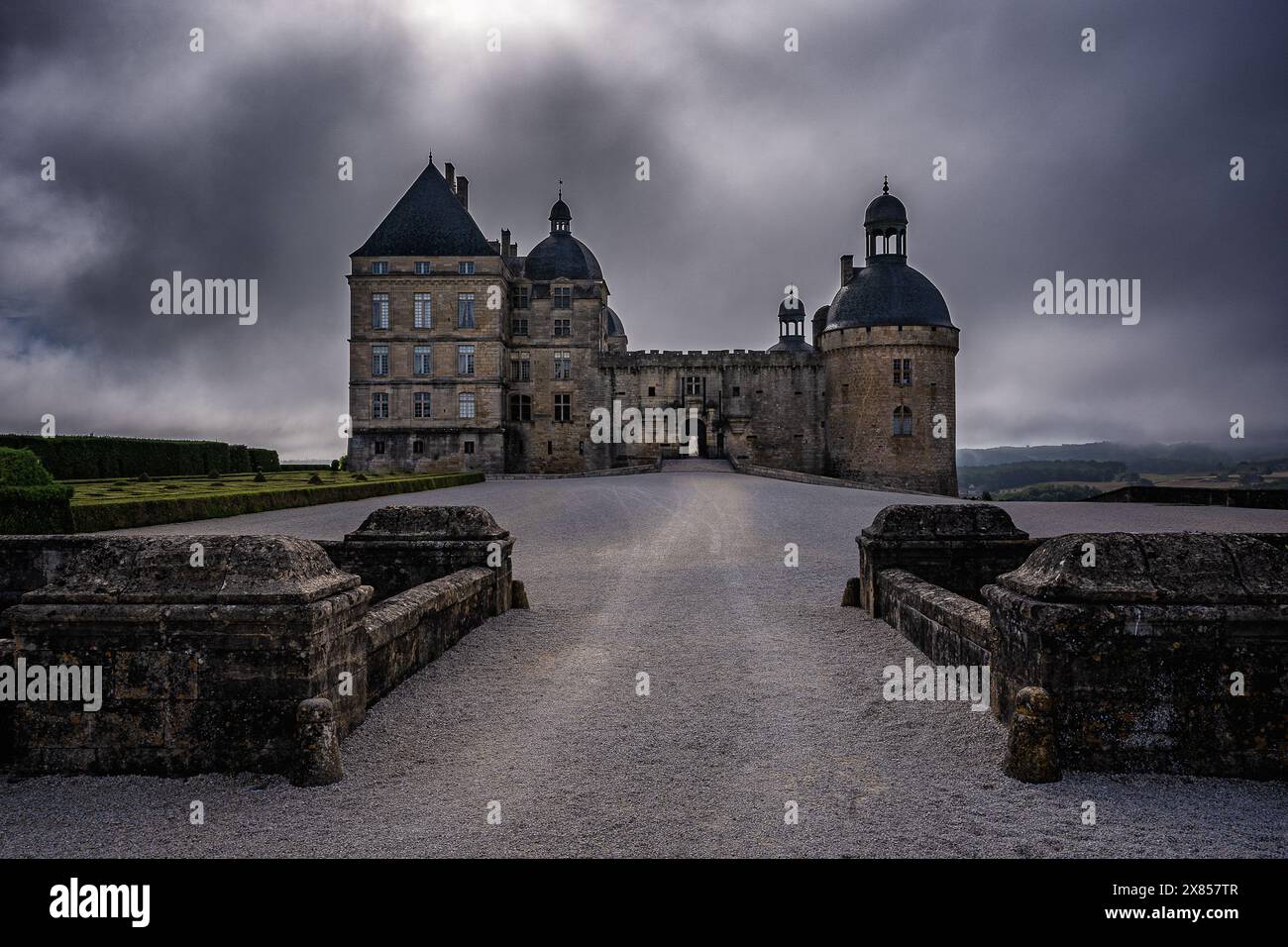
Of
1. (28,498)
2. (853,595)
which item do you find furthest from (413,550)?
(28,498)

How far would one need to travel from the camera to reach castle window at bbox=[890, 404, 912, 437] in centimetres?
4531

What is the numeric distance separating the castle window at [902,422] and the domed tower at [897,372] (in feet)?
0.20

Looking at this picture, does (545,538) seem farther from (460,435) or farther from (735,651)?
(460,435)

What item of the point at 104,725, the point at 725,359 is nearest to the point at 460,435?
the point at 725,359

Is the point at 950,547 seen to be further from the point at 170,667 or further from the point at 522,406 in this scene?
the point at 522,406

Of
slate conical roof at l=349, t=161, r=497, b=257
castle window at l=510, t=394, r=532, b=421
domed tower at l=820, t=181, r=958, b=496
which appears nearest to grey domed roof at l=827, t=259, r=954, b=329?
domed tower at l=820, t=181, r=958, b=496

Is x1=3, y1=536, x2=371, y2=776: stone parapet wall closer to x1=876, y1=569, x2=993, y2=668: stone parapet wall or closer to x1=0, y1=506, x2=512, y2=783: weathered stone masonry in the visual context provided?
x1=0, y1=506, x2=512, y2=783: weathered stone masonry

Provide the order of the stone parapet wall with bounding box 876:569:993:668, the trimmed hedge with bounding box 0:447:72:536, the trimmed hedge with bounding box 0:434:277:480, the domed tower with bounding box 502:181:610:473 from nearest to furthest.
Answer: the stone parapet wall with bounding box 876:569:993:668
the trimmed hedge with bounding box 0:447:72:536
the trimmed hedge with bounding box 0:434:277:480
the domed tower with bounding box 502:181:610:473

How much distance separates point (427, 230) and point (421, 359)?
7.72m

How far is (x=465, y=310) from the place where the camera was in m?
44.3

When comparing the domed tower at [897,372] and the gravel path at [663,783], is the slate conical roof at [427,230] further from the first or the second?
the gravel path at [663,783]

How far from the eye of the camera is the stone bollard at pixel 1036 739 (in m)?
3.89

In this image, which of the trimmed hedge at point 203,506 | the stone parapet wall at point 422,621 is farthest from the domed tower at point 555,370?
the stone parapet wall at point 422,621

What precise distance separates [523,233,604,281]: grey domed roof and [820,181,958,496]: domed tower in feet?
56.8
